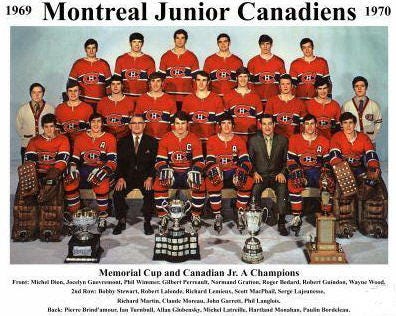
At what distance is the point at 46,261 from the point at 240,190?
5.49 feet

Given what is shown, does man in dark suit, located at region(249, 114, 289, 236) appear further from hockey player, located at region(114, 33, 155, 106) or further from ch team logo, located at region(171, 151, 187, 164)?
hockey player, located at region(114, 33, 155, 106)

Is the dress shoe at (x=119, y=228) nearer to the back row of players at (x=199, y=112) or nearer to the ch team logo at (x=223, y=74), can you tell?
the back row of players at (x=199, y=112)

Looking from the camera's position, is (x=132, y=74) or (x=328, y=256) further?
(x=132, y=74)

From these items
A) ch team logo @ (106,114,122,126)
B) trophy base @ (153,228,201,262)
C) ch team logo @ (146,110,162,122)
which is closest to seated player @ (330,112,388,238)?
trophy base @ (153,228,201,262)

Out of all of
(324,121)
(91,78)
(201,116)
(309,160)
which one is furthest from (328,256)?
(91,78)

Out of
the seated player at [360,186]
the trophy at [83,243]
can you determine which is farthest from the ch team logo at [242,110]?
the trophy at [83,243]

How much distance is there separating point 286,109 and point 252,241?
4.35 ft

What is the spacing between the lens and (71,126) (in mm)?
5852

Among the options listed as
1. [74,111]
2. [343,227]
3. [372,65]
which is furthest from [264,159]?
[74,111]

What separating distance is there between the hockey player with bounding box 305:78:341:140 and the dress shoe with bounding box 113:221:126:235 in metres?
Answer: 1.88

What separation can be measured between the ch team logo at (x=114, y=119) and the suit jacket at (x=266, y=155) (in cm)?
115

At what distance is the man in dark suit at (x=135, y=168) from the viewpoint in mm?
5652

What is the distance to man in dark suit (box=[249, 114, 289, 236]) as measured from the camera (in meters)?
5.71

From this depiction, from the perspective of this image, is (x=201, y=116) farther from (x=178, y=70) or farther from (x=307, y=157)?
(x=307, y=157)
